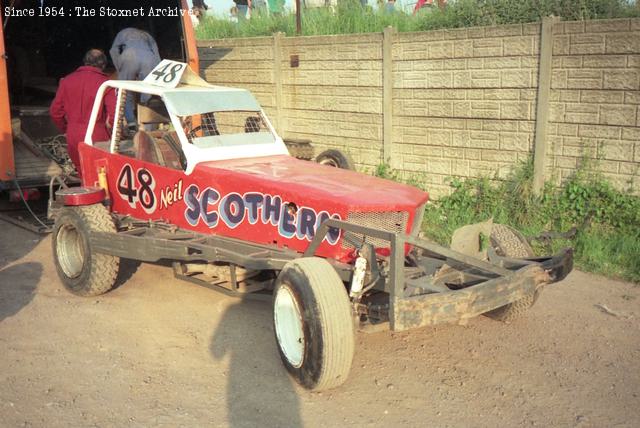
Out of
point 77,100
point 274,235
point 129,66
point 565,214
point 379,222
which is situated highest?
point 129,66

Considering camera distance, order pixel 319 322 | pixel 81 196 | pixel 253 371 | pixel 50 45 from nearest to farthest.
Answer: pixel 319 322 < pixel 253 371 < pixel 81 196 < pixel 50 45

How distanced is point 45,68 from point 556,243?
395 inches

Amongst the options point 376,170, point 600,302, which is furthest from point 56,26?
point 600,302

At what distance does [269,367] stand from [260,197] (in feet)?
4.18

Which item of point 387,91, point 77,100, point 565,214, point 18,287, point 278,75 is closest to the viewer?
point 18,287

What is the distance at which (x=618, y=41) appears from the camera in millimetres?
6863

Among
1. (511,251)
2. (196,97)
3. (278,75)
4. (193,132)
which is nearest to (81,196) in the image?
(193,132)

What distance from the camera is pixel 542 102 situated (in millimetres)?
7434

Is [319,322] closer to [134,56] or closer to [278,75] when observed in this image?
[134,56]

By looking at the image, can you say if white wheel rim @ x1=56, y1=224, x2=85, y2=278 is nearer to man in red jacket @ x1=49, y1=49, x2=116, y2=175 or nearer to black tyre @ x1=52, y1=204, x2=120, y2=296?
black tyre @ x1=52, y1=204, x2=120, y2=296

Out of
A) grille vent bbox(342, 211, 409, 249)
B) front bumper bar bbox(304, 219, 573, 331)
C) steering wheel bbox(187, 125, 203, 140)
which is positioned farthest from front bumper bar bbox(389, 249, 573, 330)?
steering wheel bbox(187, 125, 203, 140)

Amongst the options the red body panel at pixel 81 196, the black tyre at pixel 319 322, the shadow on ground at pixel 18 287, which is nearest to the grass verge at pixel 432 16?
the red body panel at pixel 81 196

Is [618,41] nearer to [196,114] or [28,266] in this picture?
[196,114]

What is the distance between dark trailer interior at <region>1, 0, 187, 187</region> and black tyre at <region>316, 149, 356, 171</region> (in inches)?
115
